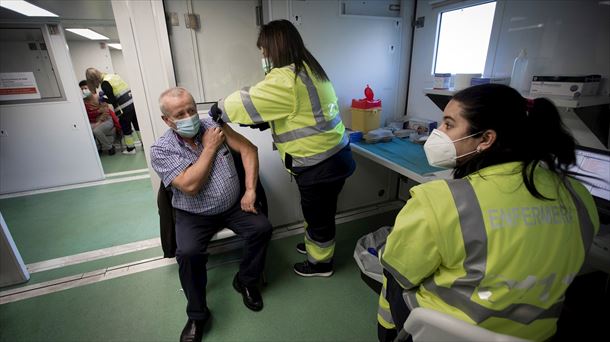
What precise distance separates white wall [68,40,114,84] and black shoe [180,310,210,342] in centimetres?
729

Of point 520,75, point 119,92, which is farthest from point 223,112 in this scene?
point 119,92

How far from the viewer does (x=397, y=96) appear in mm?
2654

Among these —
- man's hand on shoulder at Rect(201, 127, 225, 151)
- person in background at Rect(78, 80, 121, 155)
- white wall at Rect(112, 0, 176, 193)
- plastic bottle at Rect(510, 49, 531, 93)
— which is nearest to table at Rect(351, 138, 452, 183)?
plastic bottle at Rect(510, 49, 531, 93)

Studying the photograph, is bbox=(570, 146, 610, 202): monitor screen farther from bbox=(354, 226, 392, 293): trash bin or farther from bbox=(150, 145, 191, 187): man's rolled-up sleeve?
bbox=(150, 145, 191, 187): man's rolled-up sleeve

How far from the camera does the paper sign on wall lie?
10.2 ft

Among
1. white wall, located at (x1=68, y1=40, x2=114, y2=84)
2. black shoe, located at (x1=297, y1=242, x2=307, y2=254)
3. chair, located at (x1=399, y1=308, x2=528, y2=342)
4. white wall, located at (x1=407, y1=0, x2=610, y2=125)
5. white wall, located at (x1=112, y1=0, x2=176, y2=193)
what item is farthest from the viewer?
white wall, located at (x1=68, y1=40, x2=114, y2=84)

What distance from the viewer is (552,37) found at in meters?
1.57

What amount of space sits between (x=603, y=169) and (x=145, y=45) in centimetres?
255

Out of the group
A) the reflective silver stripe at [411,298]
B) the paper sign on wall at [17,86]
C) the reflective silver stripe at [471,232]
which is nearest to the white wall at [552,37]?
the reflective silver stripe at [471,232]

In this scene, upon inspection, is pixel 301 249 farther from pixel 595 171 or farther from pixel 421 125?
pixel 595 171

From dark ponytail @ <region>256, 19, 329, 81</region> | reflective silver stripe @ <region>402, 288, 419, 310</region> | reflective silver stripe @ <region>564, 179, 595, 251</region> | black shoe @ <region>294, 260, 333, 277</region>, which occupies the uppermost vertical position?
dark ponytail @ <region>256, 19, 329, 81</region>

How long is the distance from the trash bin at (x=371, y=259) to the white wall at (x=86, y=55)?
757 centimetres

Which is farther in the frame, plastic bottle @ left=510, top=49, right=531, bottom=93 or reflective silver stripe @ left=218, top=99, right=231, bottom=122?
plastic bottle @ left=510, top=49, right=531, bottom=93

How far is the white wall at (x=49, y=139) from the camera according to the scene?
126 inches
